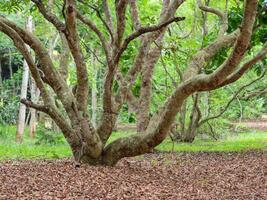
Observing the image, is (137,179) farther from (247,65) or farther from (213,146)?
(213,146)

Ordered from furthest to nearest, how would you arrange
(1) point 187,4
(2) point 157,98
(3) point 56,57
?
(3) point 56,57
(2) point 157,98
(1) point 187,4

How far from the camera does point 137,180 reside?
8922mm

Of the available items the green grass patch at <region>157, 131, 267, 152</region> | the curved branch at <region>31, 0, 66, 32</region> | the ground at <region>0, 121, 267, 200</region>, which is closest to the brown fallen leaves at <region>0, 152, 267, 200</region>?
the ground at <region>0, 121, 267, 200</region>

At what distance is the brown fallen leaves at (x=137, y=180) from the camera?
24.8 feet

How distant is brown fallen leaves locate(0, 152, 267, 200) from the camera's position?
755 cm

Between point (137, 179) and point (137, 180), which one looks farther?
point (137, 179)

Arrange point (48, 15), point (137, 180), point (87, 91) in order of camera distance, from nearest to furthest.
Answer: point (137, 180) → point (48, 15) → point (87, 91)

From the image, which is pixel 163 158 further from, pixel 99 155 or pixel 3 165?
pixel 3 165

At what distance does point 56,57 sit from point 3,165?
2082cm

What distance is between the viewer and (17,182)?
8.20m

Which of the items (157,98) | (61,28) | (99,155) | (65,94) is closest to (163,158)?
(99,155)

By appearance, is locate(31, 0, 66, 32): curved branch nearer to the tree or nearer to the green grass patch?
the tree

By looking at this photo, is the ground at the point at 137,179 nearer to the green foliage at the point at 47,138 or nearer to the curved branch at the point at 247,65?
the curved branch at the point at 247,65

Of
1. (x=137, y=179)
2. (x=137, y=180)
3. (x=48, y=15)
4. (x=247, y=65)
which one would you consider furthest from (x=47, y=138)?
(x=247, y=65)
